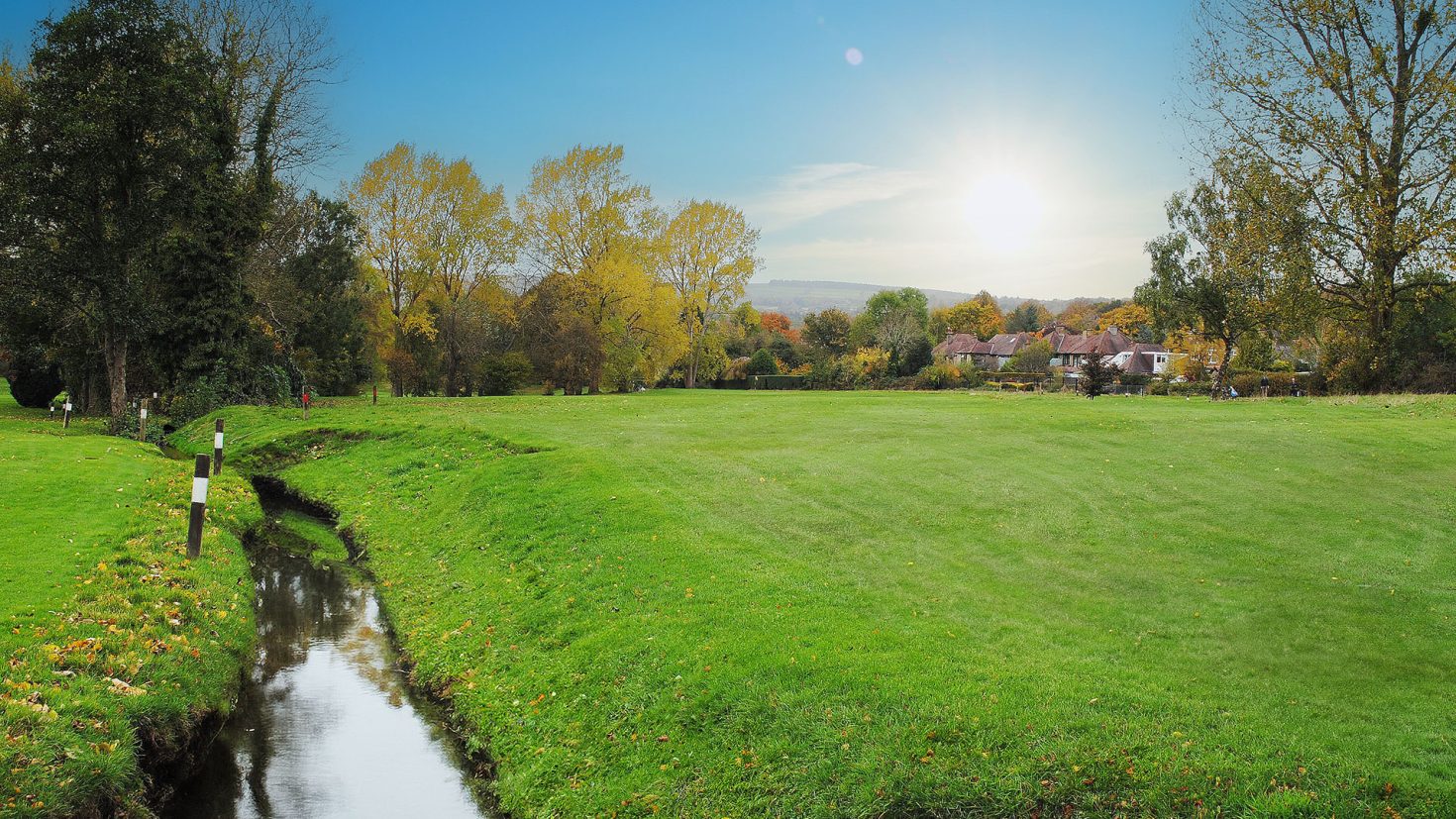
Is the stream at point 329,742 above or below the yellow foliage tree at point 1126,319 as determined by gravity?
below

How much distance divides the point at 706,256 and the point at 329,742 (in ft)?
170

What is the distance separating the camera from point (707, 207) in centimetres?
5744

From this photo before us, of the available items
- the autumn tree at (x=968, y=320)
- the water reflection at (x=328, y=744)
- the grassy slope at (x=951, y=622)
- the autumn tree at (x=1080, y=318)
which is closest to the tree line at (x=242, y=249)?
the grassy slope at (x=951, y=622)

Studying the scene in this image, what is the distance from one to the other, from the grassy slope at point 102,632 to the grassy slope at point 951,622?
2.35 m

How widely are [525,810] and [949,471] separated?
10692mm

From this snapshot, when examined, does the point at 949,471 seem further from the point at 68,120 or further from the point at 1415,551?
the point at 68,120

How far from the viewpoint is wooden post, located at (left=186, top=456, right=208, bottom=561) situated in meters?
11.1

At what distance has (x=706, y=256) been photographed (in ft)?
190

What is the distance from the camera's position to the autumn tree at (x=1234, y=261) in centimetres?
2850

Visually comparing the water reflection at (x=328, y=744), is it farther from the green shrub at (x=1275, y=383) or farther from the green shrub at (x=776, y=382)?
the green shrub at (x=776, y=382)

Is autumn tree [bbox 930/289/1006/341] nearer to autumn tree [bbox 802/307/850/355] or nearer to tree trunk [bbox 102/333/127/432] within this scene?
autumn tree [bbox 802/307/850/355]

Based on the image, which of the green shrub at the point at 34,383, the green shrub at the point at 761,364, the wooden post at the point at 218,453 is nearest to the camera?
the wooden post at the point at 218,453

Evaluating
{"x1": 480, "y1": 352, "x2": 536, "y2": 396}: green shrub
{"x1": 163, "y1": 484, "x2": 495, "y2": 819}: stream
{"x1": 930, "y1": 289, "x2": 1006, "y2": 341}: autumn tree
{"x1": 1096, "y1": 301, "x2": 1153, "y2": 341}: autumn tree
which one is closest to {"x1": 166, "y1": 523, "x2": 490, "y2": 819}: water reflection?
{"x1": 163, "y1": 484, "x2": 495, "y2": 819}: stream

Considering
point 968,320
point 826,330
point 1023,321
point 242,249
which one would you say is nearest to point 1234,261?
point 242,249
